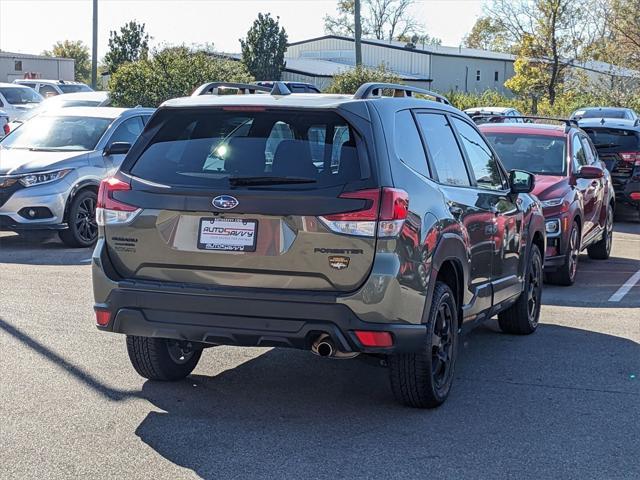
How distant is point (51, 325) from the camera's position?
26.9 ft

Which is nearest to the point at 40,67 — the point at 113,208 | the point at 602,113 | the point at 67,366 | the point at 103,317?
the point at 602,113

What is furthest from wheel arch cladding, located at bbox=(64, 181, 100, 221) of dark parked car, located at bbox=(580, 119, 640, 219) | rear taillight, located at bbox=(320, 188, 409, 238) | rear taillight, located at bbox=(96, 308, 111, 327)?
dark parked car, located at bbox=(580, 119, 640, 219)

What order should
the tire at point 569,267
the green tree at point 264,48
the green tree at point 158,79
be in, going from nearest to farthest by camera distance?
the tire at point 569,267, the green tree at point 158,79, the green tree at point 264,48

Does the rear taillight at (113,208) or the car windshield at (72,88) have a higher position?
the car windshield at (72,88)

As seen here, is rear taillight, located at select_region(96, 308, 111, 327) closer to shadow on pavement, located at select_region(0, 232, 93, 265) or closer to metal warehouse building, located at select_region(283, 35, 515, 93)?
shadow on pavement, located at select_region(0, 232, 93, 265)

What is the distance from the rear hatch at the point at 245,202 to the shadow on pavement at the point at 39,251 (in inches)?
247

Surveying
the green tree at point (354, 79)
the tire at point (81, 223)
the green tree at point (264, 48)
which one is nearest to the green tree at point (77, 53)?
the green tree at point (264, 48)

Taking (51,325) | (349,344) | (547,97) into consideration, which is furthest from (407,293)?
(547,97)

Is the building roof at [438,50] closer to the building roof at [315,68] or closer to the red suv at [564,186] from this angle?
the building roof at [315,68]

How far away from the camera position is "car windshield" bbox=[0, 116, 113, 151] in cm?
1372

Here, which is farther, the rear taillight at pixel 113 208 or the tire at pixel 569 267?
the tire at pixel 569 267

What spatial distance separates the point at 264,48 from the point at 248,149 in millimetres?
44625

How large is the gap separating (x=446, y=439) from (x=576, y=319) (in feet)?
13.3

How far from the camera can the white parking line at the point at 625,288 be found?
1043cm
